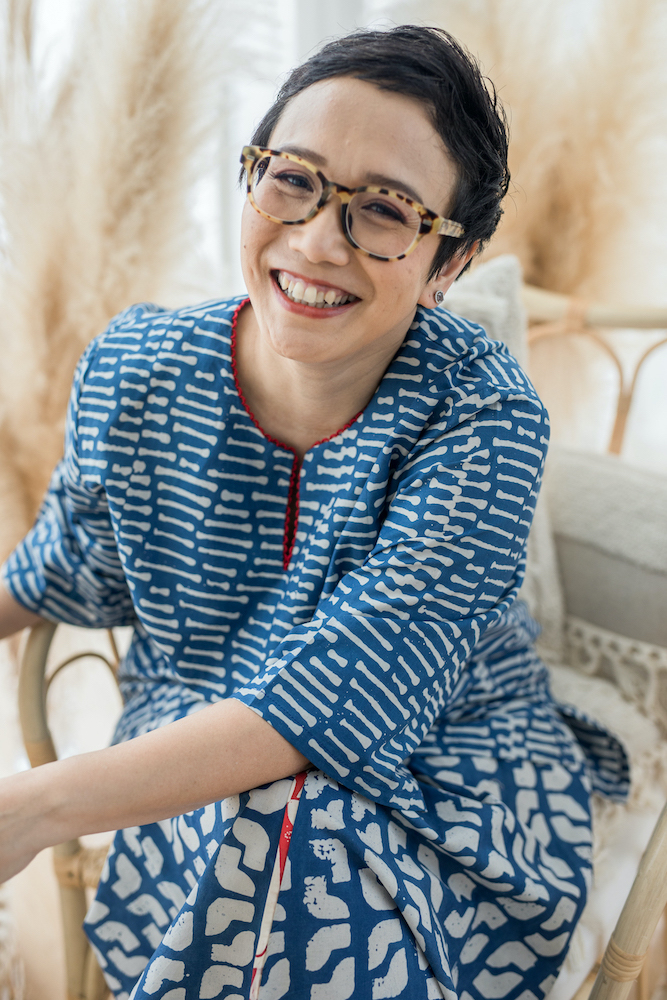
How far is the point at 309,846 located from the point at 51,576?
462mm

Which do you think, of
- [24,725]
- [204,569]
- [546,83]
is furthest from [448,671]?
[546,83]

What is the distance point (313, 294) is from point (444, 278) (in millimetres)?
180

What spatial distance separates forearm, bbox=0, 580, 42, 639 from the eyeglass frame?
553 millimetres

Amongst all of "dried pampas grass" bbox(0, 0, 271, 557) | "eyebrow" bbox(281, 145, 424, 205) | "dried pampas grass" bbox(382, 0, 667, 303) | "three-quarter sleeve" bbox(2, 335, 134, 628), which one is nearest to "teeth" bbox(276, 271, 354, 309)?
"eyebrow" bbox(281, 145, 424, 205)

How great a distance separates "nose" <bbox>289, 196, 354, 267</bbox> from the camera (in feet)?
2.15

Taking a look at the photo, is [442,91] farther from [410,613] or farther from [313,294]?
[410,613]

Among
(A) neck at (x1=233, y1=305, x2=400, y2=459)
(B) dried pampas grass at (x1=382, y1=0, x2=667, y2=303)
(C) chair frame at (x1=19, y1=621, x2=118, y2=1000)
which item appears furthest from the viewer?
(B) dried pampas grass at (x1=382, y1=0, x2=667, y2=303)

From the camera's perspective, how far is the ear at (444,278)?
0.77 m

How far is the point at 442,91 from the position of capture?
26.1 inches

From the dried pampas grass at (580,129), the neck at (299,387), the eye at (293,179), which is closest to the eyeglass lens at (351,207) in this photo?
the eye at (293,179)

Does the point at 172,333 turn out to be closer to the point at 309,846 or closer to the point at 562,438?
the point at 309,846

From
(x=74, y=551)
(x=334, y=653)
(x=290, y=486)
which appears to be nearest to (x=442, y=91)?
(x=290, y=486)

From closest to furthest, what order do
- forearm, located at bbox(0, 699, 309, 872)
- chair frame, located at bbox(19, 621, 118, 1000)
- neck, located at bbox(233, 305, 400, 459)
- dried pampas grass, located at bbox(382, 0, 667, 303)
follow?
forearm, located at bbox(0, 699, 309, 872), neck, located at bbox(233, 305, 400, 459), chair frame, located at bbox(19, 621, 118, 1000), dried pampas grass, located at bbox(382, 0, 667, 303)

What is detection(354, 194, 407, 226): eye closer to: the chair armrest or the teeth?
the teeth
